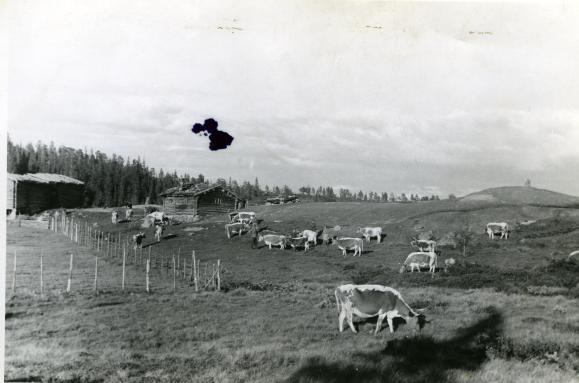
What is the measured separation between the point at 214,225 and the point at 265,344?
3026mm

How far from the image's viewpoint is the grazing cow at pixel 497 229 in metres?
6.98

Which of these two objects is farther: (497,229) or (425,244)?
(425,244)

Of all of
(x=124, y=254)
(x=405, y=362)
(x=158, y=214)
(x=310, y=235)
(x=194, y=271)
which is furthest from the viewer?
(x=310, y=235)

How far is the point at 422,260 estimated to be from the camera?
698 centimetres

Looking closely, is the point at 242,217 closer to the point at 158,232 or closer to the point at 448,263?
the point at 158,232

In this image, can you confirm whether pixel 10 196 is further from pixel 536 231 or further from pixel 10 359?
pixel 536 231

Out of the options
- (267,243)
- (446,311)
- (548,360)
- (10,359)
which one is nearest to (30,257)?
(10,359)

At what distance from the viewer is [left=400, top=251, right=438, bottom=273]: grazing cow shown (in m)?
6.83

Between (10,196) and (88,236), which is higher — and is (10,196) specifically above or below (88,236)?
above

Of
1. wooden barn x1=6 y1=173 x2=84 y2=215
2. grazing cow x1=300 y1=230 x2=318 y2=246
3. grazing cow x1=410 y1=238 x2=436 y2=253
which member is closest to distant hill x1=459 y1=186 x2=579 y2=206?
grazing cow x1=410 y1=238 x2=436 y2=253

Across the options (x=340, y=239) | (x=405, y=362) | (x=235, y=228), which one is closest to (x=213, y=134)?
(x=235, y=228)

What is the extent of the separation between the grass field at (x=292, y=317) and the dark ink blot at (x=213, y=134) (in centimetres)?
207

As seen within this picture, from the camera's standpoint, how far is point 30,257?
6.14m

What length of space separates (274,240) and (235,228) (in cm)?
88
